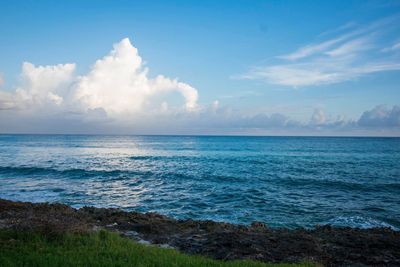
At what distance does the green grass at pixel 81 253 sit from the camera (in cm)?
736

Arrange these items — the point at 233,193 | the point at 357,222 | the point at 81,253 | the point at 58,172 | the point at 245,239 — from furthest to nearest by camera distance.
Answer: the point at 58,172, the point at 233,193, the point at 357,222, the point at 245,239, the point at 81,253

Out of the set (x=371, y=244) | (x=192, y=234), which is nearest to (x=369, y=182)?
(x=371, y=244)

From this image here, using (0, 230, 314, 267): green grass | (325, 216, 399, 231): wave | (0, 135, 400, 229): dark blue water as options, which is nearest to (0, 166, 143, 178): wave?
(0, 135, 400, 229): dark blue water

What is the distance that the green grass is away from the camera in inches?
290

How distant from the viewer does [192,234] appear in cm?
1267

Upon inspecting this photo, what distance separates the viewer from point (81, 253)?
8.10 meters

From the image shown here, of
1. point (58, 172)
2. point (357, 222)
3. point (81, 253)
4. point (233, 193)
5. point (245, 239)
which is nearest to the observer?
point (81, 253)

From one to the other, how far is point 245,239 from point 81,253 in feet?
20.1

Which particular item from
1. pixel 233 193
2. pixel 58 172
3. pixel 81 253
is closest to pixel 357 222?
pixel 233 193

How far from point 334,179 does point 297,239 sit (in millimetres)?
22707

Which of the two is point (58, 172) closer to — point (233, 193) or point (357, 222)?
point (233, 193)

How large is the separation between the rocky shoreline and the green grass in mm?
538

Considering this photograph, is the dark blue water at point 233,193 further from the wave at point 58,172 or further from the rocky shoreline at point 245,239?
the rocky shoreline at point 245,239

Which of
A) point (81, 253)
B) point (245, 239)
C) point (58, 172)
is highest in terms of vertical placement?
point (81, 253)
